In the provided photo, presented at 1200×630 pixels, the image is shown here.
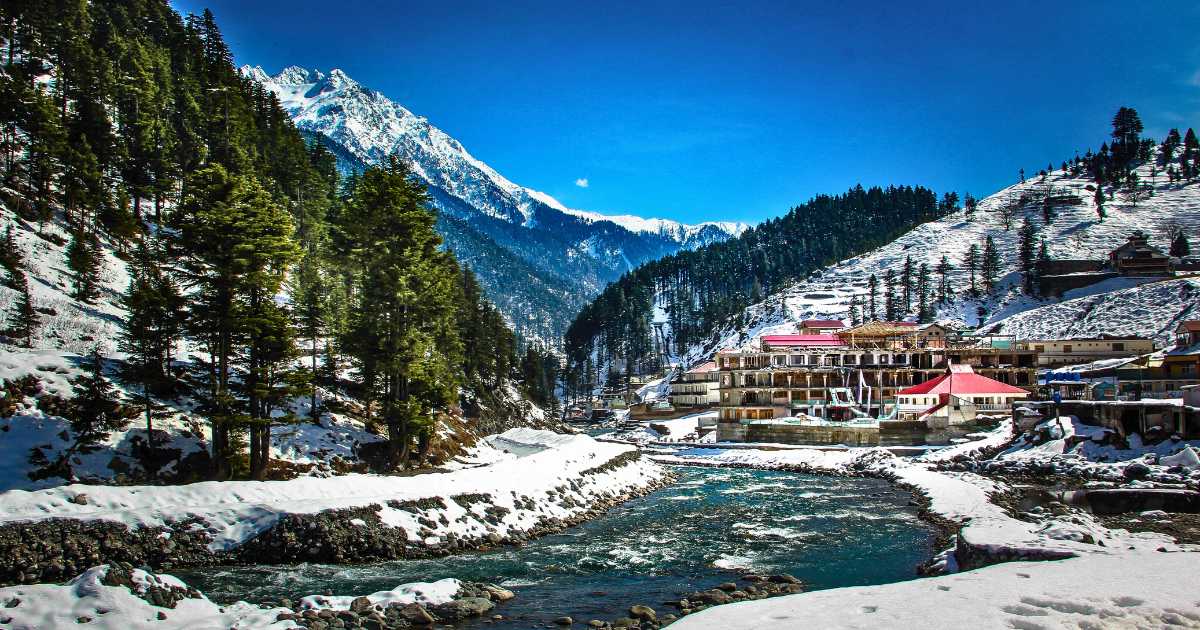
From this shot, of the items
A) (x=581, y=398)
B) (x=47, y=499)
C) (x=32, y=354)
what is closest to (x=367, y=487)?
(x=47, y=499)

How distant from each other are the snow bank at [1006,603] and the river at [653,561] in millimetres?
4952

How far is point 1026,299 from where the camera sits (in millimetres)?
149500

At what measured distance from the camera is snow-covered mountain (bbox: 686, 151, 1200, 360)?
4865 inches

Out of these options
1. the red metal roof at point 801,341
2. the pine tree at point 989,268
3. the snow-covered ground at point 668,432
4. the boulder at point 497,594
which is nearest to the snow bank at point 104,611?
the boulder at point 497,594

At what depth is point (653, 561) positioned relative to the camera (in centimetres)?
2373

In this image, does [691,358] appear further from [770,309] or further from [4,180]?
[4,180]

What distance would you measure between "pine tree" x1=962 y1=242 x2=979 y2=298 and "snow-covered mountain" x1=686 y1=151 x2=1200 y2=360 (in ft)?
5.59

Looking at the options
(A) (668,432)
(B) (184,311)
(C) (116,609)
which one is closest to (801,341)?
(A) (668,432)

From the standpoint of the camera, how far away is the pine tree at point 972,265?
159625 millimetres

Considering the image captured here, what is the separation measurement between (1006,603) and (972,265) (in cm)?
17394

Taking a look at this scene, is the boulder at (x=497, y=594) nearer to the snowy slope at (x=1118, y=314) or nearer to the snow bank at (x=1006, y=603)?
the snow bank at (x=1006, y=603)

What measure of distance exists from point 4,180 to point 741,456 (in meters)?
62.9

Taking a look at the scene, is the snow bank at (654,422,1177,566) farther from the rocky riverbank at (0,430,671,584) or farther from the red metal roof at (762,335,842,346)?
the red metal roof at (762,335,842,346)

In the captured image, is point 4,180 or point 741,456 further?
point 741,456
